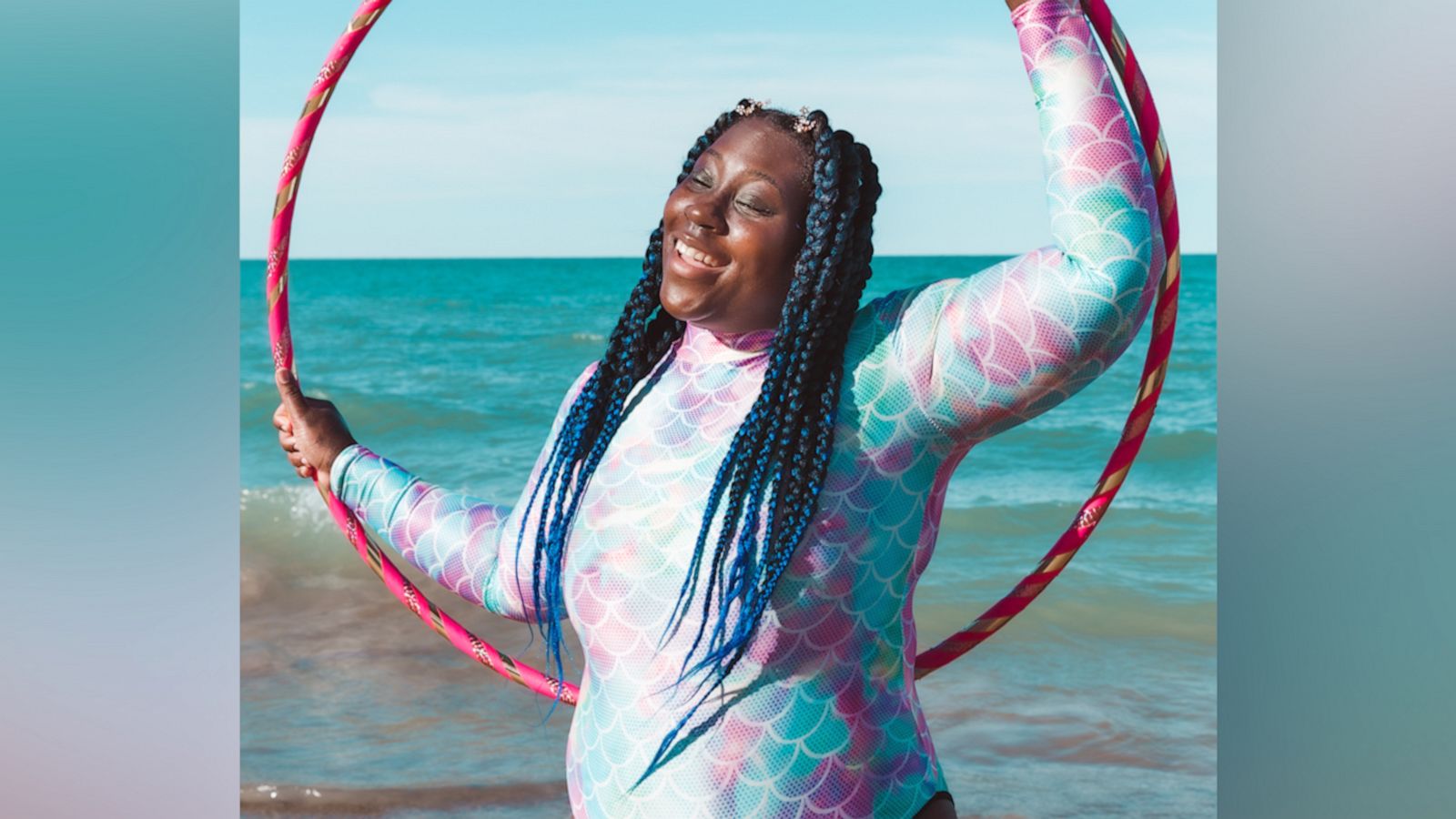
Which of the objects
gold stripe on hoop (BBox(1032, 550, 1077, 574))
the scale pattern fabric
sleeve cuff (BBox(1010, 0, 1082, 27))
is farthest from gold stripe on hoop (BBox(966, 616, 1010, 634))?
sleeve cuff (BBox(1010, 0, 1082, 27))

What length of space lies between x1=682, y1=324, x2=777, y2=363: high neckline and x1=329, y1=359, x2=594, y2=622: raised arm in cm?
23

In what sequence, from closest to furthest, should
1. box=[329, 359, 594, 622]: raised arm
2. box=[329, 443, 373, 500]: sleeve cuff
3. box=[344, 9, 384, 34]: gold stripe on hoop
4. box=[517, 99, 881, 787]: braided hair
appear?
1. box=[517, 99, 881, 787]: braided hair
2. box=[329, 359, 594, 622]: raised arm
3. box=[344, 9, 384, 34]: gold stripe on hoop
4. box=[329, 443, 373, 500]: sleeve cuff

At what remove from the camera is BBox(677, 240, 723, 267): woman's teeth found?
245 centimetres

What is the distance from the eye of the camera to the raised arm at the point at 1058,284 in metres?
2.22

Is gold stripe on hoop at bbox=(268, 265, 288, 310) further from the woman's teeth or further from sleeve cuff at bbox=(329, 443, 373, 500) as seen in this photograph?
the woman's teeth

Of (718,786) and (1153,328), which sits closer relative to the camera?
(718,786)

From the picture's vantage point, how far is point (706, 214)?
2.44 m

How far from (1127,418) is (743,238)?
907 millimetres

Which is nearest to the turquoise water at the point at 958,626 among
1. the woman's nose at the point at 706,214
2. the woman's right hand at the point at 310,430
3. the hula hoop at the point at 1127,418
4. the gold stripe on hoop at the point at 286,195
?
the hula hoop at the point at 1127,418
